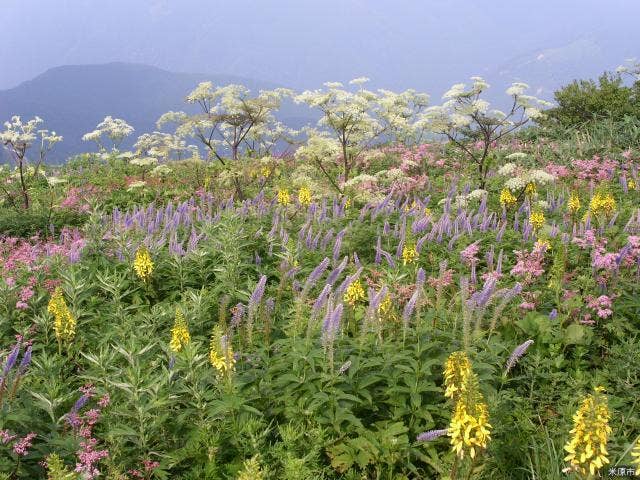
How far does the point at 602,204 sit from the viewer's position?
6.33m

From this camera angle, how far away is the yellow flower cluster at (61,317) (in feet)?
13.8

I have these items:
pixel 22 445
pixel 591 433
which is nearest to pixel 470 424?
pixel 591 433

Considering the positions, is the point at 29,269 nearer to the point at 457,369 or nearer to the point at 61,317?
the point at 61,317

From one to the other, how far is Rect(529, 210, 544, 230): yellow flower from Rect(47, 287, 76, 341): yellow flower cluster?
541 centimetres

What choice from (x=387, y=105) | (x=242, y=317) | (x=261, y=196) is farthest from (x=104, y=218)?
(x=387, y=105)

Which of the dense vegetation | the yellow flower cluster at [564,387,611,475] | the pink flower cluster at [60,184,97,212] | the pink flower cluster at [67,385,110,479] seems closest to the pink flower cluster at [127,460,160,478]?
the dense vegetation

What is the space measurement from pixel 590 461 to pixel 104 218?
25.4ft

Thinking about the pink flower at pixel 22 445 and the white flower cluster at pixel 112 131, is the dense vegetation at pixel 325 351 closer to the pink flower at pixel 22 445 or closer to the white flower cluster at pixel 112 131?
the pink flower at pixel 22 445

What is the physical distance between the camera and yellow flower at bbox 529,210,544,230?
6262 millimetres

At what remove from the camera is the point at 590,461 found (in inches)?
88.0

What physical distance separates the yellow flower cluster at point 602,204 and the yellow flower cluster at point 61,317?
6.19 m

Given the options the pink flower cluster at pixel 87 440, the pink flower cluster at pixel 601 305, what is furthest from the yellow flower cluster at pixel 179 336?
the pink flower cluster at pixel 601 305

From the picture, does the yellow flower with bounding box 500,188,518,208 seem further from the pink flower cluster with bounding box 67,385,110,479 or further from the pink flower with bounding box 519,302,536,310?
the pink flower cluster with bounding box 67,385,110,479

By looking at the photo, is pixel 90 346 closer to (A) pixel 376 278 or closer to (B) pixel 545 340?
(A) pixel 376 278
